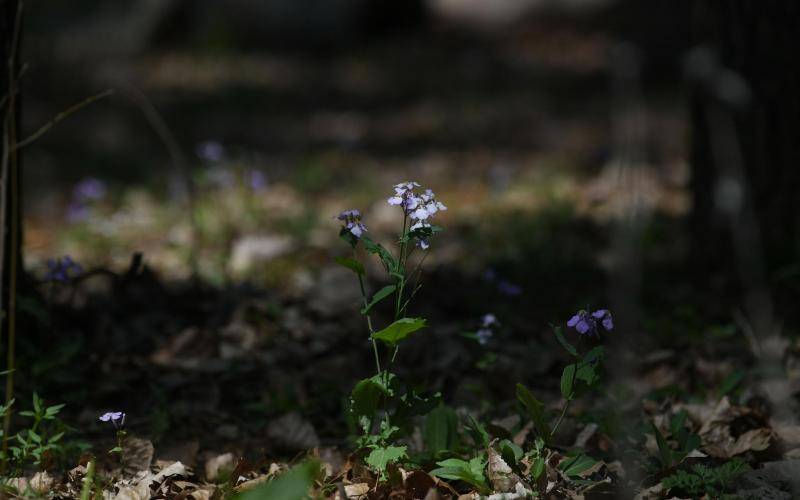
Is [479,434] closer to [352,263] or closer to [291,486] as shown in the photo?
[352,263]

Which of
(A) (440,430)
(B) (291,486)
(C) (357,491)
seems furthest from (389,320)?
(B) (291,486)

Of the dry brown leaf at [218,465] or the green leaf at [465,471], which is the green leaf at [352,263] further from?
the dry brown leaf at [218,465]

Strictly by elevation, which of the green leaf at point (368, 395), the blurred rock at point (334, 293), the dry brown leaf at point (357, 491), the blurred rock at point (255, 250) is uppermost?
the blurred rock at point (255, 250)

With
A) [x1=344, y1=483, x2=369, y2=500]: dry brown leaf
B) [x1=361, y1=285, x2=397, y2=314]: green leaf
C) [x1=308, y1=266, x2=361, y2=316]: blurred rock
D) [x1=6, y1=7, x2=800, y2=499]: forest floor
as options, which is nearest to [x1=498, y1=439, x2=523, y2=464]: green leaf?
[x1=6, y1=7, x2=800, y2=499]: forest floor

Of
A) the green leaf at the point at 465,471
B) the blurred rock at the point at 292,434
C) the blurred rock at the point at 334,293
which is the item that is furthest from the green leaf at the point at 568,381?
the blurred rock at the point at 334,293

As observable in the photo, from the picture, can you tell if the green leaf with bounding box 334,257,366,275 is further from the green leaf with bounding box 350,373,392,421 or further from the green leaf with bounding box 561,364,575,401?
the green leaf with bounding box 561,364,575,401

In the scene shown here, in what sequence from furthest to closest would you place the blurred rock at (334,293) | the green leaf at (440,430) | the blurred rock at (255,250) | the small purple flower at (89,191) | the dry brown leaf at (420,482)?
the small purple flower at (89,191), the blurred rock at (255,250), the blurred rock at (334,293), the green leaf at (440,430), the dry brown leaf at (420,482)

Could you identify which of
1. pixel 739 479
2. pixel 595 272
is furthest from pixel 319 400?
pixel 595 272
